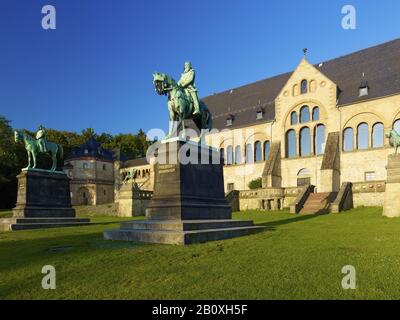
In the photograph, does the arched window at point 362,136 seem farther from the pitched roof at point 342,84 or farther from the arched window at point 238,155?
the arched window at point 238,155

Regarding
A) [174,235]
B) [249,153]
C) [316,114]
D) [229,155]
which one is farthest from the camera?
[229,155]

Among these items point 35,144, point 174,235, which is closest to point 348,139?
point 35,144

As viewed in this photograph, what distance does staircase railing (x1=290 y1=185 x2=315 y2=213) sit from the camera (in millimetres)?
29594

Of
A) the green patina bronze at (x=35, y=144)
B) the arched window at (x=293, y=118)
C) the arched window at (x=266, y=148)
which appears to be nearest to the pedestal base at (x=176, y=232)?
the green patina bronze at (x=35, y=144)

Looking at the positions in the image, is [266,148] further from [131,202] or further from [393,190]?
[393,190]

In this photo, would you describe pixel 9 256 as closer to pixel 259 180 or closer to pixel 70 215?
pixel 70 215

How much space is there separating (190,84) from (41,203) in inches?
606

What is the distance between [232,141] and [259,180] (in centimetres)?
883

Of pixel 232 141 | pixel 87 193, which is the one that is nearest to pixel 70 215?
pixel 232 141

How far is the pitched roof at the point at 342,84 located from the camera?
39.6 metres

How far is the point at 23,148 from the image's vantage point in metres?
67.1

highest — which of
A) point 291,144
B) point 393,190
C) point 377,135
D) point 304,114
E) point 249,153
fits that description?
point 304,114
